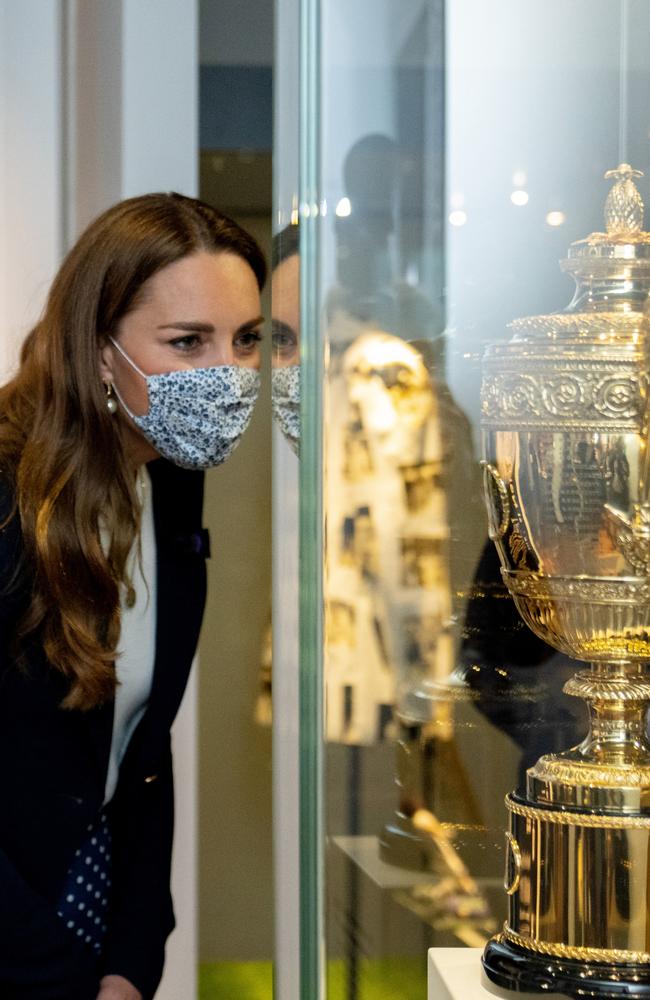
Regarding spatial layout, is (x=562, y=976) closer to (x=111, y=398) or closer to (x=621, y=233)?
(x=621, y=233)

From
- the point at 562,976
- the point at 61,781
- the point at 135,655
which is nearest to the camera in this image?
the point at 562,976

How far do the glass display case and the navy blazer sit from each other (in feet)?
2.10

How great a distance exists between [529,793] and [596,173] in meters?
0.36

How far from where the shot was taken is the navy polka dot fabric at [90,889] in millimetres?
1424

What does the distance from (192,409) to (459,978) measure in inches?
36.0

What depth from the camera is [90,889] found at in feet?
4.75

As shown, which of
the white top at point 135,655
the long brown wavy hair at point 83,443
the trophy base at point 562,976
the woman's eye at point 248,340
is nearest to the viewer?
the trophy base at point 562,976

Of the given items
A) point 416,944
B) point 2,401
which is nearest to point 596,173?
point 416,944

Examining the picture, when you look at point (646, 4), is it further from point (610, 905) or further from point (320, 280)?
point (610, 905)

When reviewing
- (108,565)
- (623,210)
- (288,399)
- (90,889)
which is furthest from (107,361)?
(623,210)

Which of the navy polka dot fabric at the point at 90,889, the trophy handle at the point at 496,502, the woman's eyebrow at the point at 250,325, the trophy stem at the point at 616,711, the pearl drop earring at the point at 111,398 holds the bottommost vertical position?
the navy polka dot fabric at the point at 90,889

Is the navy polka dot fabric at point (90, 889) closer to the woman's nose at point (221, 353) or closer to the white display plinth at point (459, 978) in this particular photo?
the woman's nose at point (221, 353)

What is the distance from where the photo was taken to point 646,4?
748 mm

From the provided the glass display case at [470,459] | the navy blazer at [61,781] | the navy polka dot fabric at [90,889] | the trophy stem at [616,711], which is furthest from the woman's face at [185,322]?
the trophy stem at [616,711]
